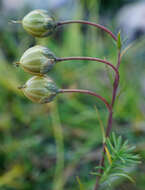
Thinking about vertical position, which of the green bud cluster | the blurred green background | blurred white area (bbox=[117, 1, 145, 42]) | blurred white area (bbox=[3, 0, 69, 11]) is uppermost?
the green bud cluster

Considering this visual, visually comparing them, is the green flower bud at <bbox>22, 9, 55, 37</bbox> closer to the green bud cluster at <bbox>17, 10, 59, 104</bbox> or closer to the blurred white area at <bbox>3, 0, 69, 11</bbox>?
the green bud cluster at <bbox>17, 10, 59, 104</bbox>

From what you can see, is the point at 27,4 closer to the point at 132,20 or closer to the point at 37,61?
the point at 132,20

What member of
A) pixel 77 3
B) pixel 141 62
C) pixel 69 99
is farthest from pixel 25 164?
pixel 77 3

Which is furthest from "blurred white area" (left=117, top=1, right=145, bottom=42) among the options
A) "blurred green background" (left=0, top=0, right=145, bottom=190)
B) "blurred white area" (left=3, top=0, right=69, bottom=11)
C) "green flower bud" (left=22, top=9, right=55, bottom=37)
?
"green flower bud" (left=22, top=9, right=55, bottom=37)

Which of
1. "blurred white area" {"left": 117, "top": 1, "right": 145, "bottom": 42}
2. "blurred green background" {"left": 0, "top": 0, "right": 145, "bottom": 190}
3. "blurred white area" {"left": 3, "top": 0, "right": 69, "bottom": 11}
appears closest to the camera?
"blurred green background" {"left": 0, "top": 0, "right": 145, "bottom": 190}

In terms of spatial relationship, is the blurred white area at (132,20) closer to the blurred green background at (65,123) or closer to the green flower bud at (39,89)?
the blurred green background at (65,123)

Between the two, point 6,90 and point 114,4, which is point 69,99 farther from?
point 114,4

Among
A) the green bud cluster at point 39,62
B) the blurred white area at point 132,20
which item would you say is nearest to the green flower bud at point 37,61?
the green bud cluster at point 39,62
